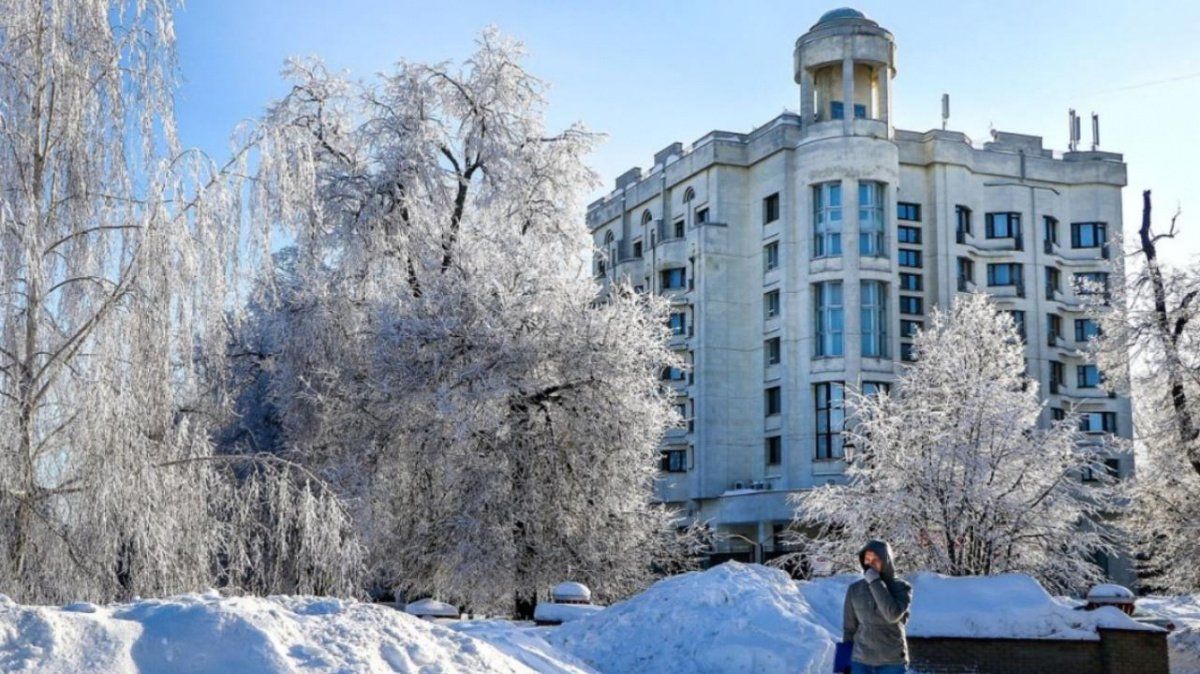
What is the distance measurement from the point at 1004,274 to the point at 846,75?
12.9m

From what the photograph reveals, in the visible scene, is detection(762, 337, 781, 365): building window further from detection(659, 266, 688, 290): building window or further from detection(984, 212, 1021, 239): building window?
detection(984, 212, 1021, 239): building window

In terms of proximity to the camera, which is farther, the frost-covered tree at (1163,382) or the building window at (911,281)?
the building window at (911,281)

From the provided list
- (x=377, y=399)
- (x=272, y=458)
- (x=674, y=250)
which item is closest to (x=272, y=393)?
(x=377, y=399)

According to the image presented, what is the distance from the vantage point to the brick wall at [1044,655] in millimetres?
15930

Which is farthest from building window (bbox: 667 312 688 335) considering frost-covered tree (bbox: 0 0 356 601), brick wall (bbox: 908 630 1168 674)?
frost-covered tree (bbox: 0 0 356 601)

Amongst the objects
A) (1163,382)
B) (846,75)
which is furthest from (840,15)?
(1163,382)

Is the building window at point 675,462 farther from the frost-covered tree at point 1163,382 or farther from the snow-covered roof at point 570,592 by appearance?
the snow-covered roof at point 570,592

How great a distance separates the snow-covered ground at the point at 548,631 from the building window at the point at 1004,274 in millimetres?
36958

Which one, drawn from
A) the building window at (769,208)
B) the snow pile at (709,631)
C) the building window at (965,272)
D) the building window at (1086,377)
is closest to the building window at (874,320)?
the building window at (965,272)

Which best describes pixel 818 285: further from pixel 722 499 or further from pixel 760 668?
pixel 760 668

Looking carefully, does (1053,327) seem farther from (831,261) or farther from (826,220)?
(826,220)

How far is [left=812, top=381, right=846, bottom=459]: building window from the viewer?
52.8 m

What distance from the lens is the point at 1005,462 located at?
1033 inches

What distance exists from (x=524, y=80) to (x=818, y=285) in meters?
27.4
